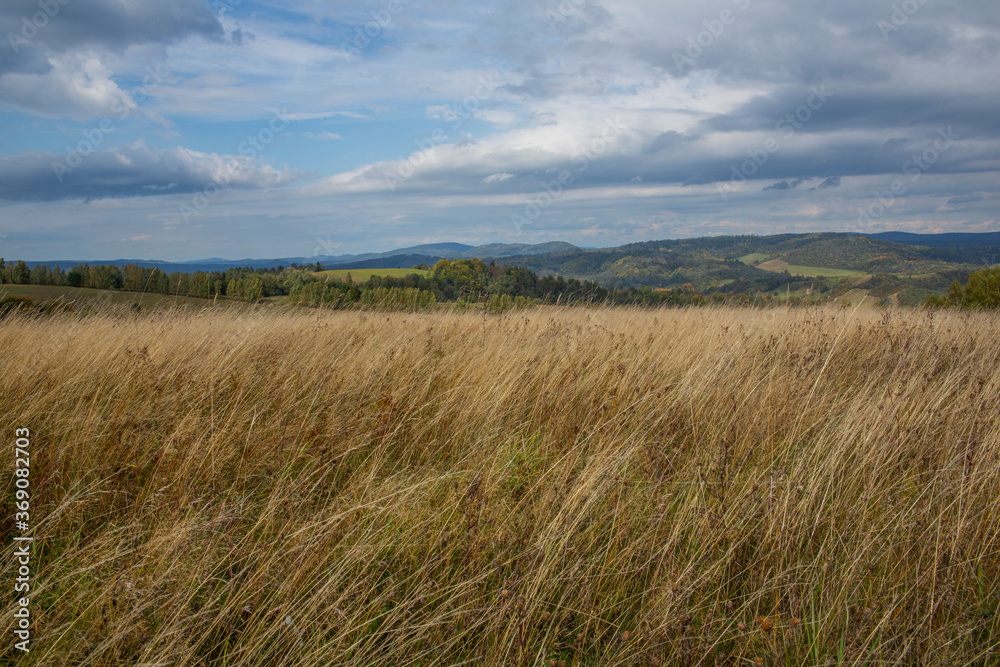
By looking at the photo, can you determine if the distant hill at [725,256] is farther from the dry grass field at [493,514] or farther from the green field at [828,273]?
the dry grass field at [493,514]

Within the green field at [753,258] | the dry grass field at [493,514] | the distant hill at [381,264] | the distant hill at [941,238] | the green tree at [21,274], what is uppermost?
the distant hill at [941,238]

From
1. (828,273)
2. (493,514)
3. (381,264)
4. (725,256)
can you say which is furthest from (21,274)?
(725,256)

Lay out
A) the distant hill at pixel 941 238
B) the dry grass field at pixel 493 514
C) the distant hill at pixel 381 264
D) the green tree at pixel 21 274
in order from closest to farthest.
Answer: the dry grass field at pixel 493 514, the green tree at pixel 21 274, the distant hill at pixel 381 264, the distant hill at pixel 941 238

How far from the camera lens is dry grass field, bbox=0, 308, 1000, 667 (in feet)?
5.33

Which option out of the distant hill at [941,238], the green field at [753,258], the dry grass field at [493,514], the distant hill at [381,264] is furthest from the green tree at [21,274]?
the distant hill at [941,238]

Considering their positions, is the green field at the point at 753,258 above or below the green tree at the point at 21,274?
above

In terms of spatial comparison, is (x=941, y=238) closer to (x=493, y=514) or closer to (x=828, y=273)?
(x=828, y=273)

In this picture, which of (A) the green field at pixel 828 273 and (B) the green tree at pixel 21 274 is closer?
(B) the green tree at pixel 21 274

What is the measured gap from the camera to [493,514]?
7.01ft

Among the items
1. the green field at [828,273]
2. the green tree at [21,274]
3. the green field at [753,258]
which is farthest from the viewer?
the green field at [753,258]

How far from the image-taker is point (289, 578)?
1746 millimetres

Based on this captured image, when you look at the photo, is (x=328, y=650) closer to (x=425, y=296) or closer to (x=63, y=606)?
(x=63, y=606)

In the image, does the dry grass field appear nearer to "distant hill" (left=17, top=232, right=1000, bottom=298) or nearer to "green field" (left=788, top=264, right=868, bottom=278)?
"green field" (left=788, top=264, right=868, bottom=278)

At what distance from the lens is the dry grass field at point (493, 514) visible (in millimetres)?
1625
